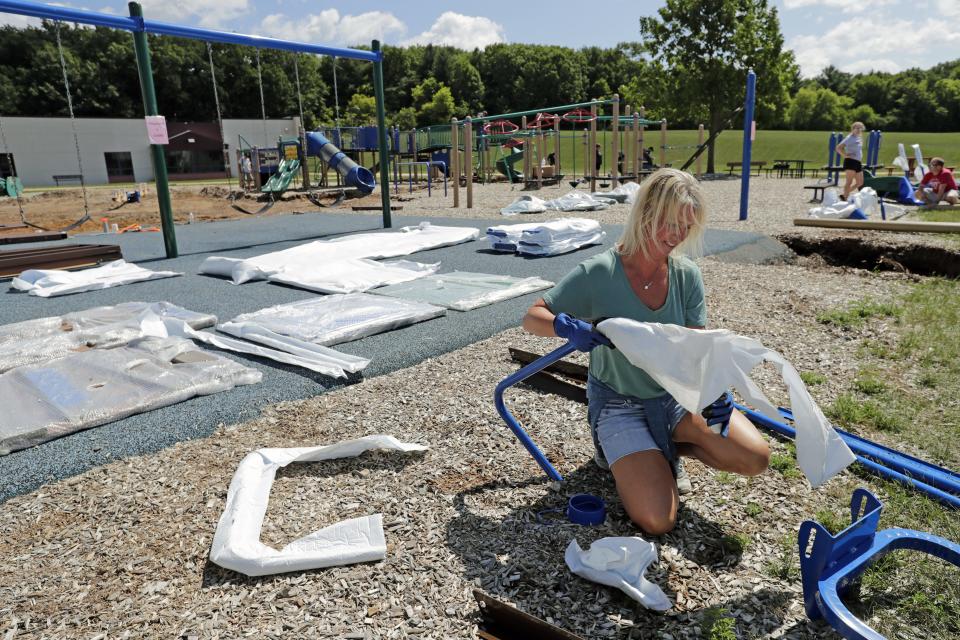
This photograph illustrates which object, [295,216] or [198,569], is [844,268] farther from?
[295,216]

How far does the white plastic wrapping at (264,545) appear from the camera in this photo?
2150 mm

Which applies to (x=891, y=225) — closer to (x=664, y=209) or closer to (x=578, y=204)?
(x=578, y=204)

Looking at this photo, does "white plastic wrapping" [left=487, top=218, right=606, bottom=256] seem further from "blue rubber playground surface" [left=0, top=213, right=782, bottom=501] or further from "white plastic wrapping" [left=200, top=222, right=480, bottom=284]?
"white plastic wrapping" [left=200, top=222, right=480, bottom=284]

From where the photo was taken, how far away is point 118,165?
40000 mm

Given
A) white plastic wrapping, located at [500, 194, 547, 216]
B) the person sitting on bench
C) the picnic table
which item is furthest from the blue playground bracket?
the picnic table

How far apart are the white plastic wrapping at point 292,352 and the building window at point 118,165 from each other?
4166 centimetres

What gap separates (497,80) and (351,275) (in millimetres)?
80022

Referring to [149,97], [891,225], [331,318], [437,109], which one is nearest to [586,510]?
[331,318]

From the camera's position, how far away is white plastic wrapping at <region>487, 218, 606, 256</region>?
8.10m

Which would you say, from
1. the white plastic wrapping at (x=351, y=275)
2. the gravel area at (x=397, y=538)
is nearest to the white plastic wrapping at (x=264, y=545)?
the gravel area at (x=397, y=538)

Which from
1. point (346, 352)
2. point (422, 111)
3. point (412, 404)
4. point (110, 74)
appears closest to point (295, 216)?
point (346, 352)

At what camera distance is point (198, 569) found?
2.20m

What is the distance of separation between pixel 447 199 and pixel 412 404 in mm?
14203

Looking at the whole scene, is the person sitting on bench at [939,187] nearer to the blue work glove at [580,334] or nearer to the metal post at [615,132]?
the metal post at [615,132]
